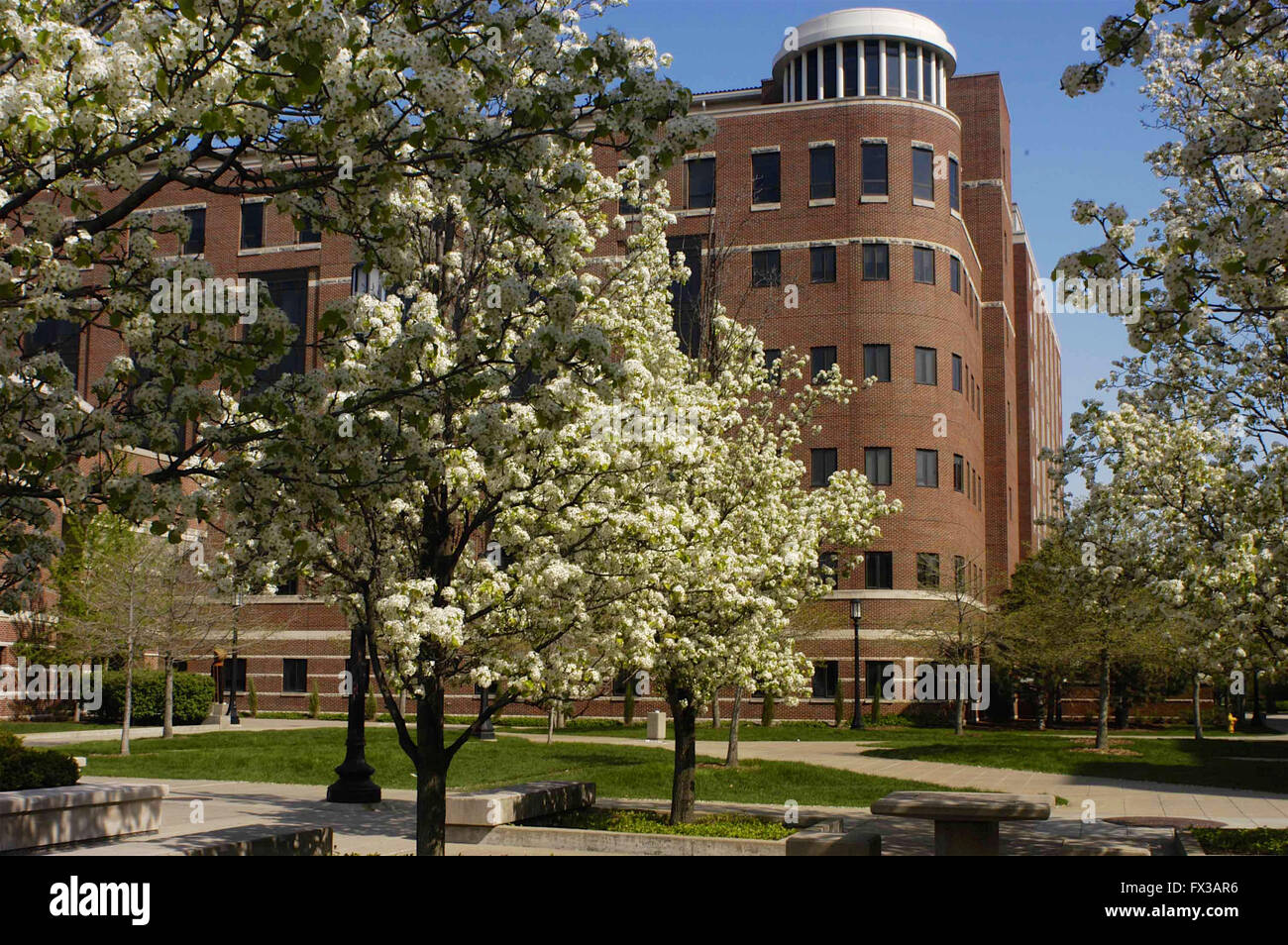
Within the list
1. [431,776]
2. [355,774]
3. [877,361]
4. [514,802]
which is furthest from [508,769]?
[877,361]

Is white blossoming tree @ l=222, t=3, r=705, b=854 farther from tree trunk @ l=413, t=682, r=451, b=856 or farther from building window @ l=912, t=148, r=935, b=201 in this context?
building window @ l=912, t=148, r=935, b=201

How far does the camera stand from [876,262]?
155ft

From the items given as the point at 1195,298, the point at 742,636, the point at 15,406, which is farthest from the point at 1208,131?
the point at 15,406

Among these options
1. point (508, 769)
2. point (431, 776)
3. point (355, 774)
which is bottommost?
point (508, 769)

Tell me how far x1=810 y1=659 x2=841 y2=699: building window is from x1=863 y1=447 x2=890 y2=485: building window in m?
7.26

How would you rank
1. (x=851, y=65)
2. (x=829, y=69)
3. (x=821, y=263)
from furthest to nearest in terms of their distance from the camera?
(x=829, y=69) → (x=851, y=65) → (x=821, y=263)

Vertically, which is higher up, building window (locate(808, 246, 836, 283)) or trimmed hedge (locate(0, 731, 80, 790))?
building window (locate(808, 246, 836, 283))

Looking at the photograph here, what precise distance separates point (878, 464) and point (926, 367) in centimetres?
459

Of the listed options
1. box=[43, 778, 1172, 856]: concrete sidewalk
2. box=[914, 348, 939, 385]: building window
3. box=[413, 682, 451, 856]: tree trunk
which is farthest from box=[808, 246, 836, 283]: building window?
box=[413, 682, 451, 856]: tree trunk

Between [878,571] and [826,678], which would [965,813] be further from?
[878,571]

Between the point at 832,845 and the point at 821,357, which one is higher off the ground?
the point at 821,357

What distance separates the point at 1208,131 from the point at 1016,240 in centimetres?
6254

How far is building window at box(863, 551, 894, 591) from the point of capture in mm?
45750

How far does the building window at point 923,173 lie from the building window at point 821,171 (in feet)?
10.7
